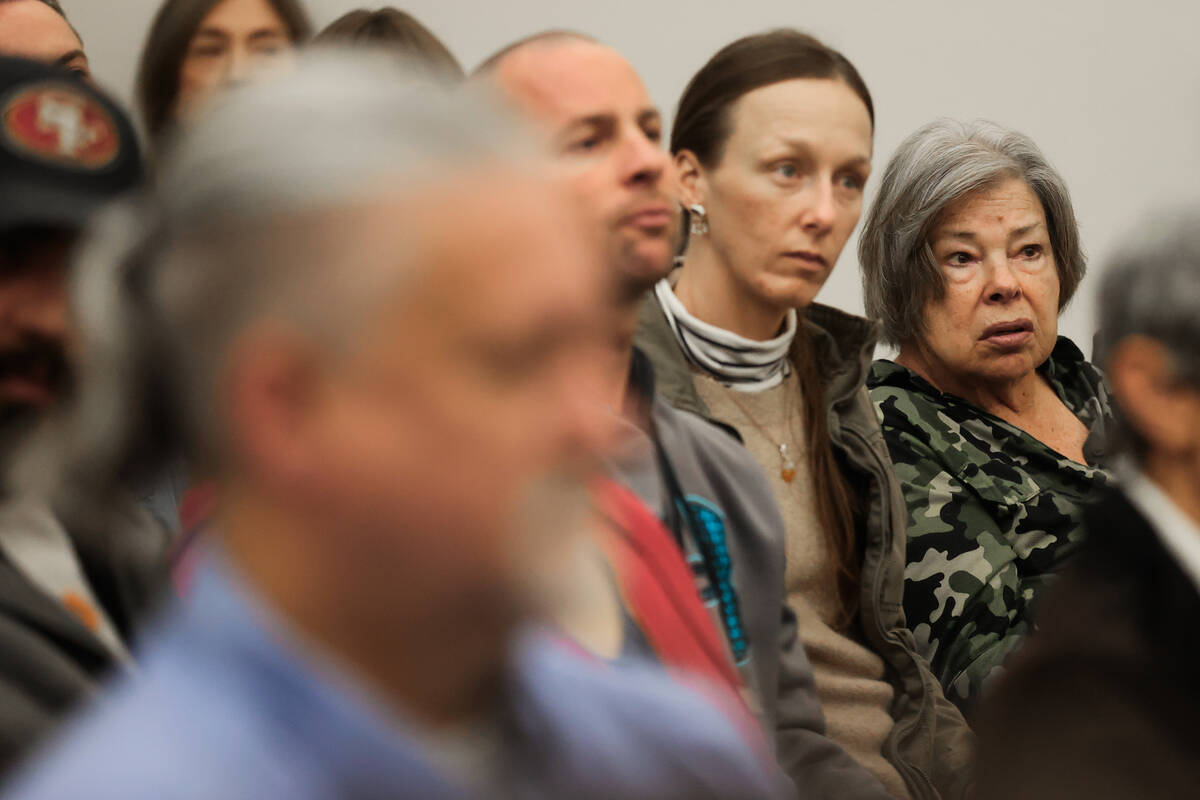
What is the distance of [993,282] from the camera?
2.15 m

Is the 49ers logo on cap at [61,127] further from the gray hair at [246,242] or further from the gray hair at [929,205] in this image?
the gray hair at [929,205]

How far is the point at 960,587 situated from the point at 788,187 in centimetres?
59

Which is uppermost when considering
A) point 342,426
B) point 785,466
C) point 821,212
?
point 342,426

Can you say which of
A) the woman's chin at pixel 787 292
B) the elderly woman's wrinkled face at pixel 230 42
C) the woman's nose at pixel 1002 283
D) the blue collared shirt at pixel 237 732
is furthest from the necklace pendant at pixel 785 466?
the blue collared shirt at pixel 237 732

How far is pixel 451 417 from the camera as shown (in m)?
0.51

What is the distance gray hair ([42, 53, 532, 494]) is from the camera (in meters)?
0.51

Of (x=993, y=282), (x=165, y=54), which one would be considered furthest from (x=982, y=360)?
(x=165, y=54)

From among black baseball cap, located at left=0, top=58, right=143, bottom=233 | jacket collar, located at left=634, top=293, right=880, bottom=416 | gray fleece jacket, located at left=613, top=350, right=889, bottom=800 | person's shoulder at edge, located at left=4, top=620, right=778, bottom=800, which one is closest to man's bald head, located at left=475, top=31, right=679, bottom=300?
gray fleece jacket, located at left=613, top=350, right=889, bottom=800

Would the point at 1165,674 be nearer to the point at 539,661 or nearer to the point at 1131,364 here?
the point at 1131,364

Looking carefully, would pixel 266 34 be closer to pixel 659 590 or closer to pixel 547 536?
pixel 659 590

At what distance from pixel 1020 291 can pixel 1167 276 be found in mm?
1165

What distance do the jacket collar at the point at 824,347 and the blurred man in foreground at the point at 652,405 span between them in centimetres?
22

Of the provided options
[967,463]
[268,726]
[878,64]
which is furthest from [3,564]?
[878,64]

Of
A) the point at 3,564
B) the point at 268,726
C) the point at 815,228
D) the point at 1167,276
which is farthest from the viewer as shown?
the point at 815,228
